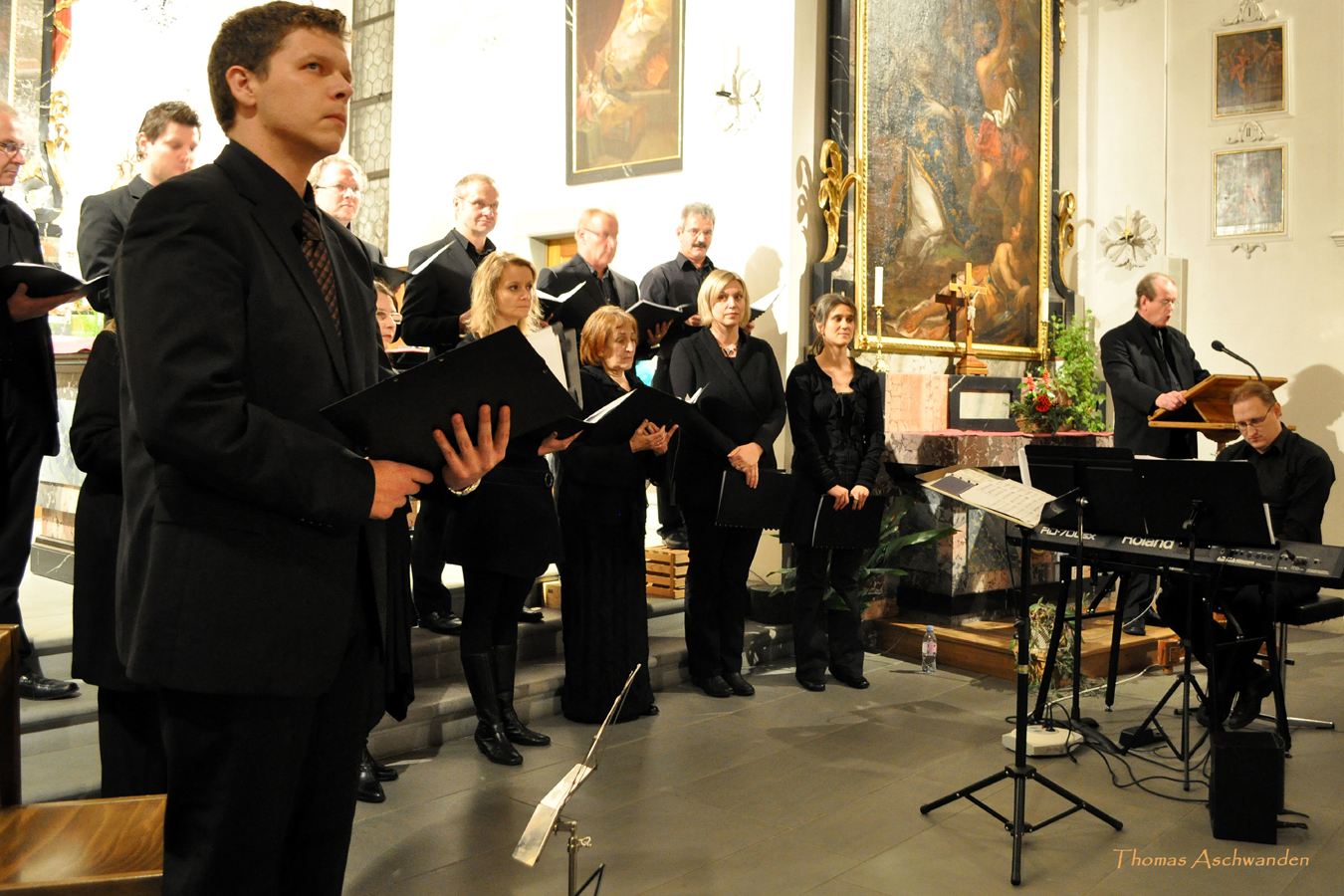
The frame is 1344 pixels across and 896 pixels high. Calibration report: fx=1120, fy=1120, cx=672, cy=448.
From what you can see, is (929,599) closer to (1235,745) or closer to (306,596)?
(1235,745)

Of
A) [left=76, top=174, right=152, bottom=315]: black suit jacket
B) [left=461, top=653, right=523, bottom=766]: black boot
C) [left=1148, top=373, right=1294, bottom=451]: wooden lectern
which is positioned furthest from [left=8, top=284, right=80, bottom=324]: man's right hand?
[left=1148, top=373, right=1294, bottom=451]: wooden lectern

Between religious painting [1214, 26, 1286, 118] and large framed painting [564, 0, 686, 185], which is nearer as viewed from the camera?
large framed painting [564, 0, 686, 185]

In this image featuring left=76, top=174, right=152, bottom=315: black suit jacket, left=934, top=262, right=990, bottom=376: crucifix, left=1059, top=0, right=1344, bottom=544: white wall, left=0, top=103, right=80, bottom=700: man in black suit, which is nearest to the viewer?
left=0, top=103, right=80, bottom=700: man in black suit

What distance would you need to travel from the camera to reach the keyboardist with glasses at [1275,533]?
14.3 ft

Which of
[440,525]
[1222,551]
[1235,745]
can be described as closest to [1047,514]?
[1235,745]

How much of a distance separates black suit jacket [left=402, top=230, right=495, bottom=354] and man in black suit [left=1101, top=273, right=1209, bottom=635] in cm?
396

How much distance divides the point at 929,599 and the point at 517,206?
12.9 ft

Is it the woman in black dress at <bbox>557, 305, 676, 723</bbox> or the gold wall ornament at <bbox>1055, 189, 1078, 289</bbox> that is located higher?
the gold wall ornament at <bbox>1055, 189, 1078, 289</bbox>

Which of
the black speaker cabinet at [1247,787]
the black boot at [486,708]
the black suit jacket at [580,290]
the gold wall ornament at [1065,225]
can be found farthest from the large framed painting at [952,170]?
the black speaker cabinet at [1247,787]

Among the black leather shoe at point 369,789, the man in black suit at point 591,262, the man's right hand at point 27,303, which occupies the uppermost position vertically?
the man in black suit at point 591,262

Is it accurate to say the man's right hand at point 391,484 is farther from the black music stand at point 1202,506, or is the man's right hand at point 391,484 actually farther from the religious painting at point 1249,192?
the religious painting at point 1249,192

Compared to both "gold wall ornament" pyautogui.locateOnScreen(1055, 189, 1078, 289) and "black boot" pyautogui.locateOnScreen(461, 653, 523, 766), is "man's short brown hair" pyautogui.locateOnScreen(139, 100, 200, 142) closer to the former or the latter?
"black boot" pyautogui.locateOnScreen(461, 653, 523, 766)

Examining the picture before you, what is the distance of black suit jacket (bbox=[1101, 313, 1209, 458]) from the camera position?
6562mm

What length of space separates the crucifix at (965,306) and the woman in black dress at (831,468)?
7.77 ft
